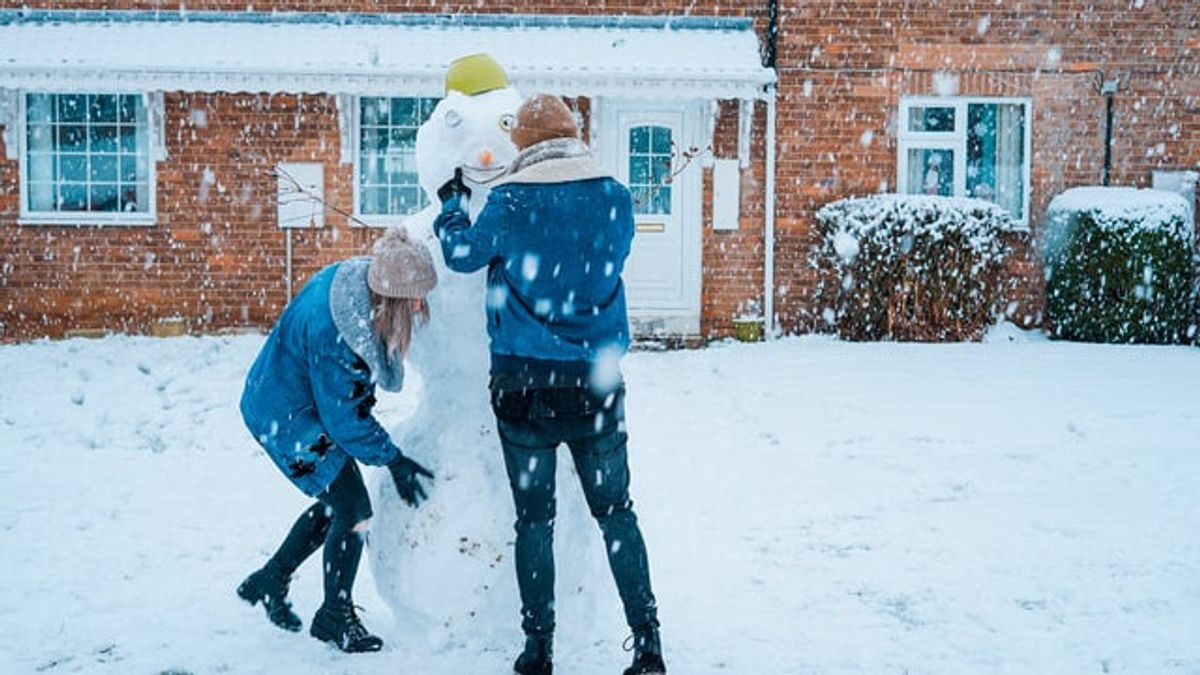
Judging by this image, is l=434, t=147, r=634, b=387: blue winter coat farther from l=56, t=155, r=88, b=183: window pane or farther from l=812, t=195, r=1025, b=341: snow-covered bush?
l=56, t=155, r=88, b=183: window pane

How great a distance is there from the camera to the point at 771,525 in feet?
18.9

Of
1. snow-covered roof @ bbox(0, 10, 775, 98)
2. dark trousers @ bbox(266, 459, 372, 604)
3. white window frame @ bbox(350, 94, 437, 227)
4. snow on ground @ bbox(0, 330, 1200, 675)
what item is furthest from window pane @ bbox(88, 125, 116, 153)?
dark trousers @ bbox(266, 459, 372, 604)

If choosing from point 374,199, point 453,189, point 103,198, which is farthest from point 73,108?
point 453,189

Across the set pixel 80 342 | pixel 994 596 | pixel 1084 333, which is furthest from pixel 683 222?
pixel 994 596

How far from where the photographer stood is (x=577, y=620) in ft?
13.4

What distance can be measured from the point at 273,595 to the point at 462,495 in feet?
2.50

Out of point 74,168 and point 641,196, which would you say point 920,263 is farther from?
point 74,168

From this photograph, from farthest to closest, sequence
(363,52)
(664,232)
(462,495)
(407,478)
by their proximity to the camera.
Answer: (664,232) < (363,52) < (462,495) < (407,478)

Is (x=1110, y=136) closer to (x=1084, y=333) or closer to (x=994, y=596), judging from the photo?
(x=1084, y=333)

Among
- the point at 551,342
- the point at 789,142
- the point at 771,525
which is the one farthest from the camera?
the point at 789,142

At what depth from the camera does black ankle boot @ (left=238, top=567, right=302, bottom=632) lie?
4164 millimetres

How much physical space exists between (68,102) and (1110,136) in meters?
10.4

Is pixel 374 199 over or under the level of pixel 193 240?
over

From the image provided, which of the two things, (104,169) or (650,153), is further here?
(650,153)
